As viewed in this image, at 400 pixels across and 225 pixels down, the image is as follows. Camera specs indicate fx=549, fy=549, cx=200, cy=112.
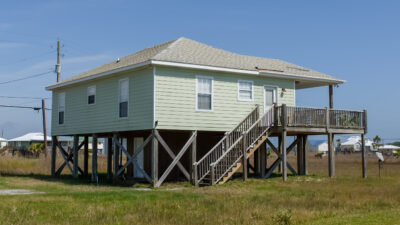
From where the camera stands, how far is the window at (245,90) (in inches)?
1030

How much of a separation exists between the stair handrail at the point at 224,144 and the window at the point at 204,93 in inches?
63.2

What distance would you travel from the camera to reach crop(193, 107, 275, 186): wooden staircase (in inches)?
910

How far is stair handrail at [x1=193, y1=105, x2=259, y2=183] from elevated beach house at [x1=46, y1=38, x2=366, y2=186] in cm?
5

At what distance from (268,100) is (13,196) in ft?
44.5

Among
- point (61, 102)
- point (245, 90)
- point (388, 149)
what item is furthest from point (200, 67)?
point (388, 149)

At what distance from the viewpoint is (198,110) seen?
24.5 meters

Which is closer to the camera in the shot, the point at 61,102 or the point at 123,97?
the point at 123,97

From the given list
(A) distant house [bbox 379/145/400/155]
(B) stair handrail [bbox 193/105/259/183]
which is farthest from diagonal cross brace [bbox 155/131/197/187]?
(A) distant house [bbox 379/145/400/155]

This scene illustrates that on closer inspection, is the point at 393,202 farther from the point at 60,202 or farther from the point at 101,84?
the point at 101,84

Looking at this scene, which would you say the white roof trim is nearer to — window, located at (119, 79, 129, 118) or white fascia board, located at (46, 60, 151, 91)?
white fascia board, located at (46, 60, 151, 91)

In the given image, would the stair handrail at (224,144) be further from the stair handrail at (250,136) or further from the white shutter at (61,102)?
the white shutter at (61,102)

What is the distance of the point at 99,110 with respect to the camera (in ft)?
88.9

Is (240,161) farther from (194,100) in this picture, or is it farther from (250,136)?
(194,100)

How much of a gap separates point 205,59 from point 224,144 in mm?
4056
